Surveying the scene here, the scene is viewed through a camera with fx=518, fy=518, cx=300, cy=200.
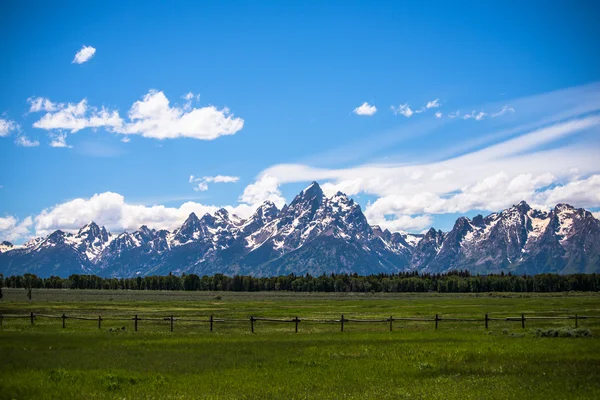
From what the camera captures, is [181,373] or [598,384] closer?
[598,384]

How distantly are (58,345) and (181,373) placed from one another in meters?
15.3

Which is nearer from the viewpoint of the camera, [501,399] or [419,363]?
[501,399]

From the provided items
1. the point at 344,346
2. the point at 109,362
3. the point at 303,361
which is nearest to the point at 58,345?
the point at 109,362

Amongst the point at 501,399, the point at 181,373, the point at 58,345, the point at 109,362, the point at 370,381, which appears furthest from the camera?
the point at 58,345

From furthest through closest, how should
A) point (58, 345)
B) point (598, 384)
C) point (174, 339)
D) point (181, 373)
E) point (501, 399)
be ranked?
point (174, 339)
point (58, 345)
point (181, 373)
point (598, 384)
point (501, 399)

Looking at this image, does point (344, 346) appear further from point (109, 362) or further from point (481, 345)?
point (109, 362)

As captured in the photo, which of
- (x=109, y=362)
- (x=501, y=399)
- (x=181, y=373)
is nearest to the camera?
(x=501, y=399)

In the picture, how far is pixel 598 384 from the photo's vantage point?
24.5m

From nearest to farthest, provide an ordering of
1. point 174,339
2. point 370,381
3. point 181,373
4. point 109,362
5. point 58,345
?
point 370,381 < point 181,373 < point 109,362 < point 58,345 < point 174,339

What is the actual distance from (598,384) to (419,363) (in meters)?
10.0

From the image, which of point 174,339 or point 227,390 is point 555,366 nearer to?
point 227,390

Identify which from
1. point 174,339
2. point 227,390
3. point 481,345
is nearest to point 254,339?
point 174,339

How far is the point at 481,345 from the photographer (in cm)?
3988

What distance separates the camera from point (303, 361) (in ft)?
109
